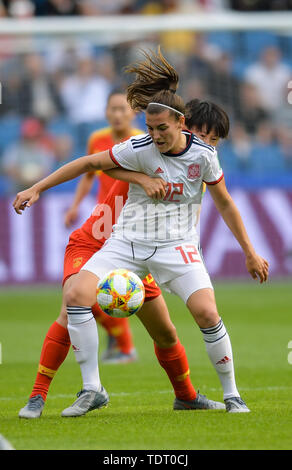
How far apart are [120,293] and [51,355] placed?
0.80m

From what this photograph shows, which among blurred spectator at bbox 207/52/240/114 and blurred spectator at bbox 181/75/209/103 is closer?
blurred spectator at bbox 181/75/209/103

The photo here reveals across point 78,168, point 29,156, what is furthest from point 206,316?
point 29,156

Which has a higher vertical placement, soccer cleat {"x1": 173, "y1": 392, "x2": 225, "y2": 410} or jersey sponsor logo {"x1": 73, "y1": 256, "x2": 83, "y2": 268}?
jersey sponsor logo {"x1": 73, "y1": 256, "x2": 83, "y2": 268}

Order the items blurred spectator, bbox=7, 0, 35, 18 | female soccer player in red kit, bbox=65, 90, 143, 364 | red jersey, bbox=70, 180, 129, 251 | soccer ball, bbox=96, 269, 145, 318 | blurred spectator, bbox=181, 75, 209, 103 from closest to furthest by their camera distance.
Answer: soccer ball, bbox=96, 269, 145, 318 < red jersey, bbox=70, 180, 129, 251 < female soccer player in red kit, bbox=65, 90, 143, 364 < blurred spectator, bbox=181, 75, 209, 103 < blurred spectator, bbox=7, 0, 35, 18

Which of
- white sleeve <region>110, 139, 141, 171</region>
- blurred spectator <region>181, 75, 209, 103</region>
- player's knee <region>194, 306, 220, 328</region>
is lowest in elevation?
player's knee <region>194, 306, 220, 328</region>

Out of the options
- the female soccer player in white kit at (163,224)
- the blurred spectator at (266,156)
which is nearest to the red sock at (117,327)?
the female soccer player in white kit at (163,224)

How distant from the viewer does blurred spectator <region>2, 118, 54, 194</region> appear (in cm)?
1552

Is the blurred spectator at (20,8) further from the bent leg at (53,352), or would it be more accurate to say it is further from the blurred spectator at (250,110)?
the bent leg at (53,352)

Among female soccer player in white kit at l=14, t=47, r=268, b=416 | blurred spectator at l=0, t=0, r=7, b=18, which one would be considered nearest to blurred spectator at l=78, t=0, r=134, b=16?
blurred spectator at l=0, t=0, r=7, b=18

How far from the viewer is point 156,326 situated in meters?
6.30

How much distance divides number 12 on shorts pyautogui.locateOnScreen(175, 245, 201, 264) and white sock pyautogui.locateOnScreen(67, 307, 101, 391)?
27.2 inches

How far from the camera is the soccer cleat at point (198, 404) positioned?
20.9 ft

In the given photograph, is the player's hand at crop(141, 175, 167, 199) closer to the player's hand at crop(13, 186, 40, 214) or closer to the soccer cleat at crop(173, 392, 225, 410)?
the player's hand at crop(13, 186, 40, 214)

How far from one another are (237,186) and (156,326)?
9.13 meters
